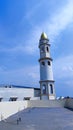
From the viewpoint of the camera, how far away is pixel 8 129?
41.0ft

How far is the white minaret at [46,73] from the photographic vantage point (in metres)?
39.1

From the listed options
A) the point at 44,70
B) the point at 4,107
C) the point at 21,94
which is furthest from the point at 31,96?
the point at 4,107

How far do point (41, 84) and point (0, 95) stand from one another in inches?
324

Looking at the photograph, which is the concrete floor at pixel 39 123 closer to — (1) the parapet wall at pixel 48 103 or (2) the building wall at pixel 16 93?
(1) the parapet wall at pixel 48 103

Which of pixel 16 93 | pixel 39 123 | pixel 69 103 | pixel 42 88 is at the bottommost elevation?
pixel 39 123

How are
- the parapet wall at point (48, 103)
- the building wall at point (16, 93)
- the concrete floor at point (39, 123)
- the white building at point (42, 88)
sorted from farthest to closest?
the white building at point (42, 88)
the building wall at point (16, 93)
the parapet wall at point (48, 103)
the concrete floor at point (39, 123)

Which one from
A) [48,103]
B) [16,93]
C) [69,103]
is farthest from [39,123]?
[16,93]

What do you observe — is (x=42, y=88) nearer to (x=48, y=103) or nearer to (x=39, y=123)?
(x=48, y=103)

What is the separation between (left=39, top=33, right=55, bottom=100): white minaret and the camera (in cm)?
3912

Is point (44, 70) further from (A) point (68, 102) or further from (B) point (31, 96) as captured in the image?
(A) point (68, 102)

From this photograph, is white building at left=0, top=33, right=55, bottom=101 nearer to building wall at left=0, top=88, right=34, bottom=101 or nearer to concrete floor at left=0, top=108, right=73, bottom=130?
building wall at left=0, top=88, right=34, bottom=101

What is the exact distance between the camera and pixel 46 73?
39500mm

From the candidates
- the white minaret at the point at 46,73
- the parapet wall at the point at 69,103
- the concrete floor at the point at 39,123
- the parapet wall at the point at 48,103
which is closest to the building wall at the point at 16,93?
the white minaret at the point at 46,73

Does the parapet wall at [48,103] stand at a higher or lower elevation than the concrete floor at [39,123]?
higher
